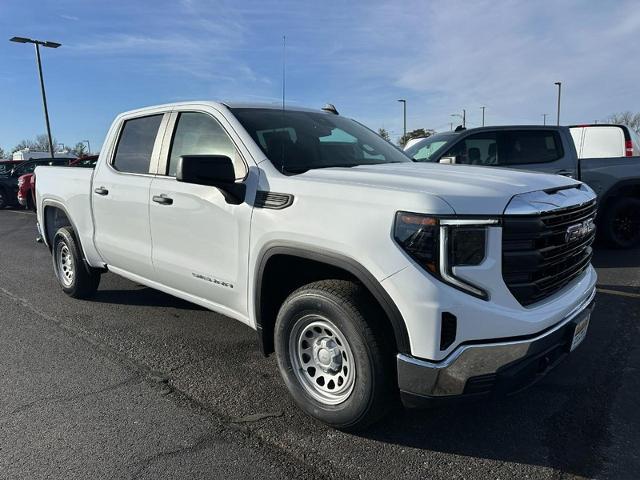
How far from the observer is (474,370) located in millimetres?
2412

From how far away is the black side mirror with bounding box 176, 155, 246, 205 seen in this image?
301cm

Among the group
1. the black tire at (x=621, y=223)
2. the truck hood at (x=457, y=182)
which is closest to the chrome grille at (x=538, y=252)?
the truck hood at (x=457, y=182)

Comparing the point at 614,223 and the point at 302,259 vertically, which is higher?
the point at 302,259

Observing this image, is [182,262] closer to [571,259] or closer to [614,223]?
[571,259]

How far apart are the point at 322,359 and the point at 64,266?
13.4 ft

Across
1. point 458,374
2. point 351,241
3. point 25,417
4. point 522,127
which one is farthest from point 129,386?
point 522,127

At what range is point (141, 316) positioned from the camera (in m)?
5.05

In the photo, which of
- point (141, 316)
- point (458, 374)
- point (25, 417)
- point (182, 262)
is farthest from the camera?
point (141, 316)

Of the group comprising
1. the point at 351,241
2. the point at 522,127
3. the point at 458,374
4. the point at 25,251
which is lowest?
the point at 25,251

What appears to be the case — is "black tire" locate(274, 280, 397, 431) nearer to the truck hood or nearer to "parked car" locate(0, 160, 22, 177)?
the truck hood

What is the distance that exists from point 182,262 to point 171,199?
47 cm

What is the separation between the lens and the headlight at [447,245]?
2367mm

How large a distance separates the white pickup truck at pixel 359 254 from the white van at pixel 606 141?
21.7 feet

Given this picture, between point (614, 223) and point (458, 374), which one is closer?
point (458, 374)
